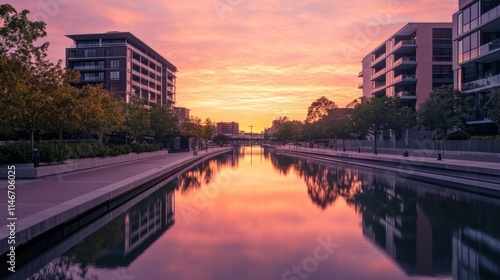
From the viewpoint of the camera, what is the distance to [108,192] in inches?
560

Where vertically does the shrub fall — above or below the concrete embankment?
above

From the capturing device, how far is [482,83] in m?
41.3

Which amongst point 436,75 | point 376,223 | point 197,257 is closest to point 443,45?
point 436,75

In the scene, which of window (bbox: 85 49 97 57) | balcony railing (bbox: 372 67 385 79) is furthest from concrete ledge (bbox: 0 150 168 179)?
window (bbox: 85 49 97 57)

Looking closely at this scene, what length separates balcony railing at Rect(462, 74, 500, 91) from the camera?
39.1 metres

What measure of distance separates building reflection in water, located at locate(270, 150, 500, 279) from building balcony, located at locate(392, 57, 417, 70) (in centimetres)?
4625

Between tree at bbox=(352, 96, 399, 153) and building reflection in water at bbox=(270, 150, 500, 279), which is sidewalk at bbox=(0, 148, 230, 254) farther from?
tree at bbox=(352, 96, 399, 153)

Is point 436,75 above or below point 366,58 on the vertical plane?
below

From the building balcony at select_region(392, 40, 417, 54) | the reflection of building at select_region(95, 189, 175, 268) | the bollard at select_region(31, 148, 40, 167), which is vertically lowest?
the reflection of building at select_region(95, 189, 175, 268)

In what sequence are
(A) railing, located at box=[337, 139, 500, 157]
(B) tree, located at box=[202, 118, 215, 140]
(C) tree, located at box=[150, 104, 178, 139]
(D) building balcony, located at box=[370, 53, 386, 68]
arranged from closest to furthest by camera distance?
(A) railing, located at box=[337, 139, 500, 157] → (C) tree, located at box=[150, 104, 178, 139] → (D) building balcony, located at box=[370, 53, 386, 68] → (B) tree, located at box=[202, 118, 215, 140]

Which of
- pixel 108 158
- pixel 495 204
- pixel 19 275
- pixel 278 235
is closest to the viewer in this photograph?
pixel 19 275

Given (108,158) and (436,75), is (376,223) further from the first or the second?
(436,75)

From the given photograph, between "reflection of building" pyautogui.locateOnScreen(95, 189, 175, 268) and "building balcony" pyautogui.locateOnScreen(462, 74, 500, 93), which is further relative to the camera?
"building balcony" pyautogui.locateOnScreen(462, 74, 500, 93)

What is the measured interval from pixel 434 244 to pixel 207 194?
11.0 metres
